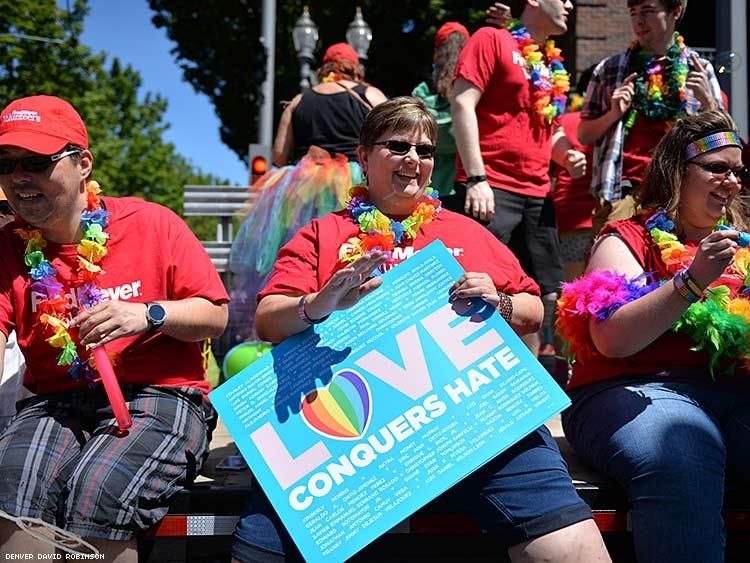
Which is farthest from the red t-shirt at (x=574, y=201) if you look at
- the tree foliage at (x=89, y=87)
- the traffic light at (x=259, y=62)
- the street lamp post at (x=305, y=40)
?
the tree foliage at (x=89, y=87)

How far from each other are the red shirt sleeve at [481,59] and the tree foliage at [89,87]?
33.5 feet

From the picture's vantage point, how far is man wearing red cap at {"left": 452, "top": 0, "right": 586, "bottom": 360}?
3625 millimetres

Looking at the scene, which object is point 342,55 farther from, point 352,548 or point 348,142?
point 352,548

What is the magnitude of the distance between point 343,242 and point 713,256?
111 centimetres

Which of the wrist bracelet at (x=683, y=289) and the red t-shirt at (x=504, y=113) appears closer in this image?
the wrist bracelet at (x=683, y=289)

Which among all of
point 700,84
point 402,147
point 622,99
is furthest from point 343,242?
A: point 700,84

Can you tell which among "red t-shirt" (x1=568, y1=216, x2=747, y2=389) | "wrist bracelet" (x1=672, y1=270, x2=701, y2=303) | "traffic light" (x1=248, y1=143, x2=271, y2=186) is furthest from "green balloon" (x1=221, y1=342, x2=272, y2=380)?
"traffic light" (x1=248, y1=143, x2=271, y2=186)

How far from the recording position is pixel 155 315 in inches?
92.8

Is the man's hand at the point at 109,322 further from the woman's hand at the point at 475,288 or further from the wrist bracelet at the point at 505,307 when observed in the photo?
the wrist bracelet at the point at 505,307

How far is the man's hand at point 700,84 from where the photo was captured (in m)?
3.65

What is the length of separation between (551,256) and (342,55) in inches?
76.6

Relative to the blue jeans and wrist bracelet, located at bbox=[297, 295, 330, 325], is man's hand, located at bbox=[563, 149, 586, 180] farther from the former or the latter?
wrist bracelet, located at bbox=[297, 295, 330, 325]

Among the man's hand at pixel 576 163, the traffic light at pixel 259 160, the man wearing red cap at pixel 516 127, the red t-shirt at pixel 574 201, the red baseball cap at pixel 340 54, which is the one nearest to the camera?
the man wearing red cap at pixel 516 127

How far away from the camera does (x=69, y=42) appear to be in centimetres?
1733
